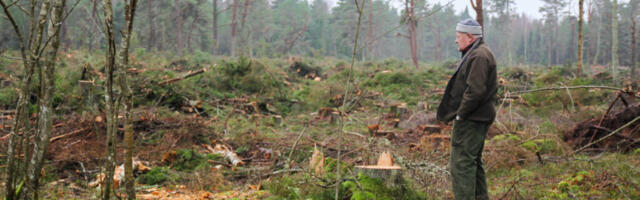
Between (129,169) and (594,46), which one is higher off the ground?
(594,46)

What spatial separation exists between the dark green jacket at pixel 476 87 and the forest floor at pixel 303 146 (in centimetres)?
22

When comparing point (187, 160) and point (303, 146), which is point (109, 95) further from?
point (303, 146)

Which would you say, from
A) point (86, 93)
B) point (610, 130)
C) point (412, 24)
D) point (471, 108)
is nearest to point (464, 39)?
point (471, 108)

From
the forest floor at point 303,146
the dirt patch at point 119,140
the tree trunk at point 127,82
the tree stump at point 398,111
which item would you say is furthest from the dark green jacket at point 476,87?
the tree stump at point 398,111

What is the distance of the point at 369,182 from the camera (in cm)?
377

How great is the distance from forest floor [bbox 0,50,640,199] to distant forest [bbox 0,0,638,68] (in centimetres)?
1334

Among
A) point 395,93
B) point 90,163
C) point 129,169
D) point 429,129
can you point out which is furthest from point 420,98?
point 129,169

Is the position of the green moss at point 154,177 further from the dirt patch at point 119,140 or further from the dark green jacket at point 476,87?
the dark green jacket at point 476,87

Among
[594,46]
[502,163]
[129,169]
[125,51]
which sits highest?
[594,46]

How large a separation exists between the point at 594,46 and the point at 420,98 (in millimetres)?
50564

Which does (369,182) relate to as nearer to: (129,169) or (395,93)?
(129,169)

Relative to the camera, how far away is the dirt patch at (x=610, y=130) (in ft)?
20.0

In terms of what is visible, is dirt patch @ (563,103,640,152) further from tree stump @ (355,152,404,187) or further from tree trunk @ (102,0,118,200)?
tree trunk @ (102,0,118,200)

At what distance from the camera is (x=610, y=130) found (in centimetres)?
626
